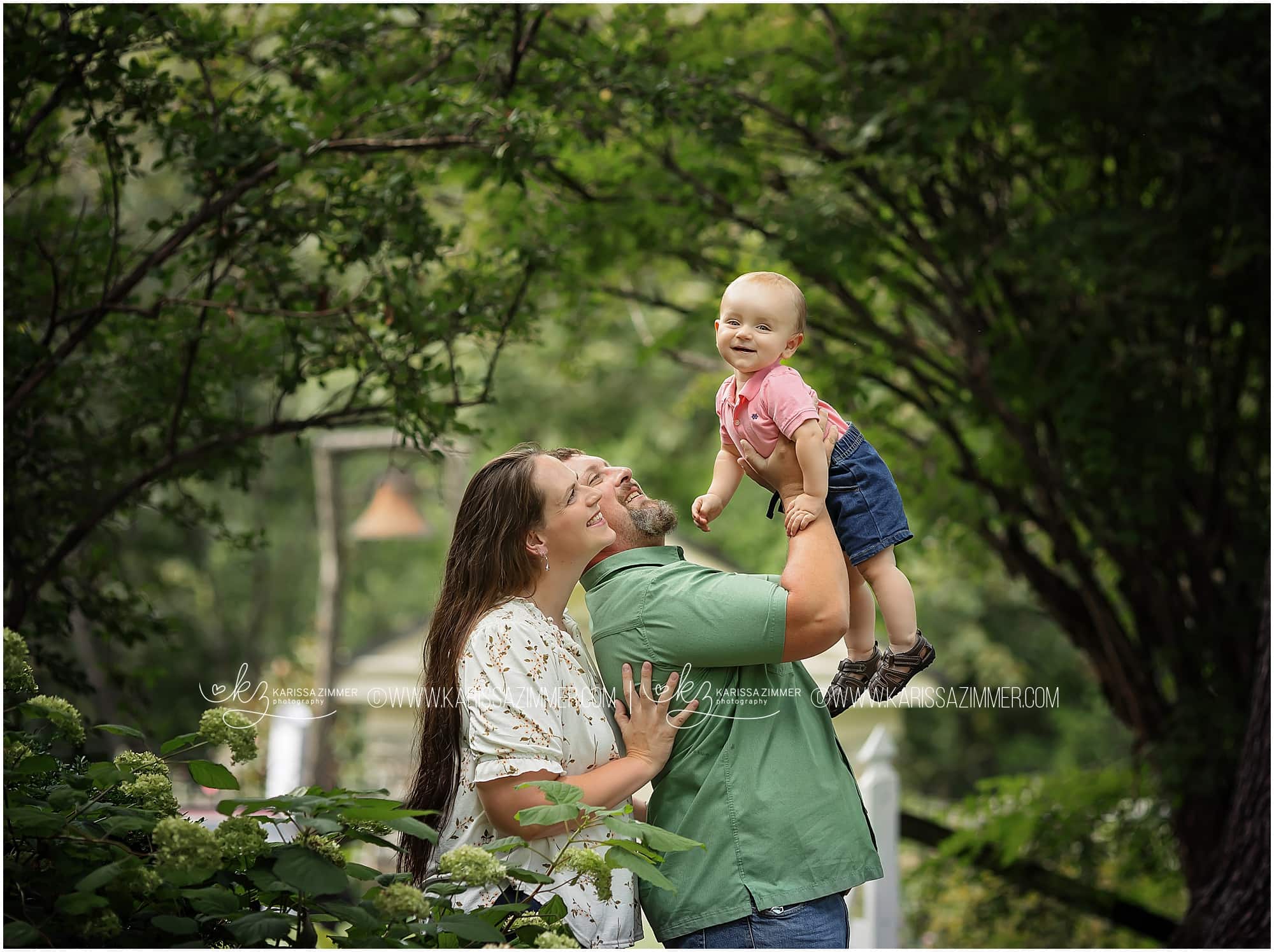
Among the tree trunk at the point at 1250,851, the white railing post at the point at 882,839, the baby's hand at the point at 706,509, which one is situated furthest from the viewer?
the white railing post at the point at 882,839

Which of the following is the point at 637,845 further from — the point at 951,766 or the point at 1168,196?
the point at 951,766

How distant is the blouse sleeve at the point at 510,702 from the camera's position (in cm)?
187

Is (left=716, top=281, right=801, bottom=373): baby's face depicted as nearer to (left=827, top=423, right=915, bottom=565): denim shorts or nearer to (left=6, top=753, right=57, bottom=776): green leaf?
(left=827, top=423, right=915, bottom=565): denim shorts

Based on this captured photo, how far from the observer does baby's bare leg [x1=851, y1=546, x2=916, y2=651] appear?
214 cm

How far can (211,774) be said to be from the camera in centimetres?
171

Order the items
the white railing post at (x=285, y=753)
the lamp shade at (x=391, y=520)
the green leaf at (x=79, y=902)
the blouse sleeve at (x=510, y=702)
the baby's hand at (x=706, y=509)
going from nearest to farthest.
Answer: the green leaf at (x=79, y=902)
the blouse sleeve at (x=510, y=702)
the baby's hand at (x=706, y=509)
the white railing post at (x=285, y=753)
the lamp shade at (x=391, y=520)

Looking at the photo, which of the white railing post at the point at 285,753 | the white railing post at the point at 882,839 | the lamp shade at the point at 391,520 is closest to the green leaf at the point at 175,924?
Result: the white railing post at the point at 882,839

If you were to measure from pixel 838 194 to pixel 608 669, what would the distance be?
287 centimetres

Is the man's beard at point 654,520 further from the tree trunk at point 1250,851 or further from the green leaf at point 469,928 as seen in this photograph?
the tree trunk at point 1250,851

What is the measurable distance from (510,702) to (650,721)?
0.89 feet

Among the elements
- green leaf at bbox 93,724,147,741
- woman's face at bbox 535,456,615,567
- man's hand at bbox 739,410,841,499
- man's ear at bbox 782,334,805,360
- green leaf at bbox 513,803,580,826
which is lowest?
green leaf at bbox 513,803,580,826

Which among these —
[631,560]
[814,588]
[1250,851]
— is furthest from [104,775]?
[1250,851]

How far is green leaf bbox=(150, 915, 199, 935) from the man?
810 millimetres

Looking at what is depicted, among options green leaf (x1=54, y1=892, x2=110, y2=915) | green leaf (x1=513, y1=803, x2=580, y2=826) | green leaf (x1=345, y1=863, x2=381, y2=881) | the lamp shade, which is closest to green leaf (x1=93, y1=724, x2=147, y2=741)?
green leaf (x1=54, y1=892, x2=110, y2=915)
